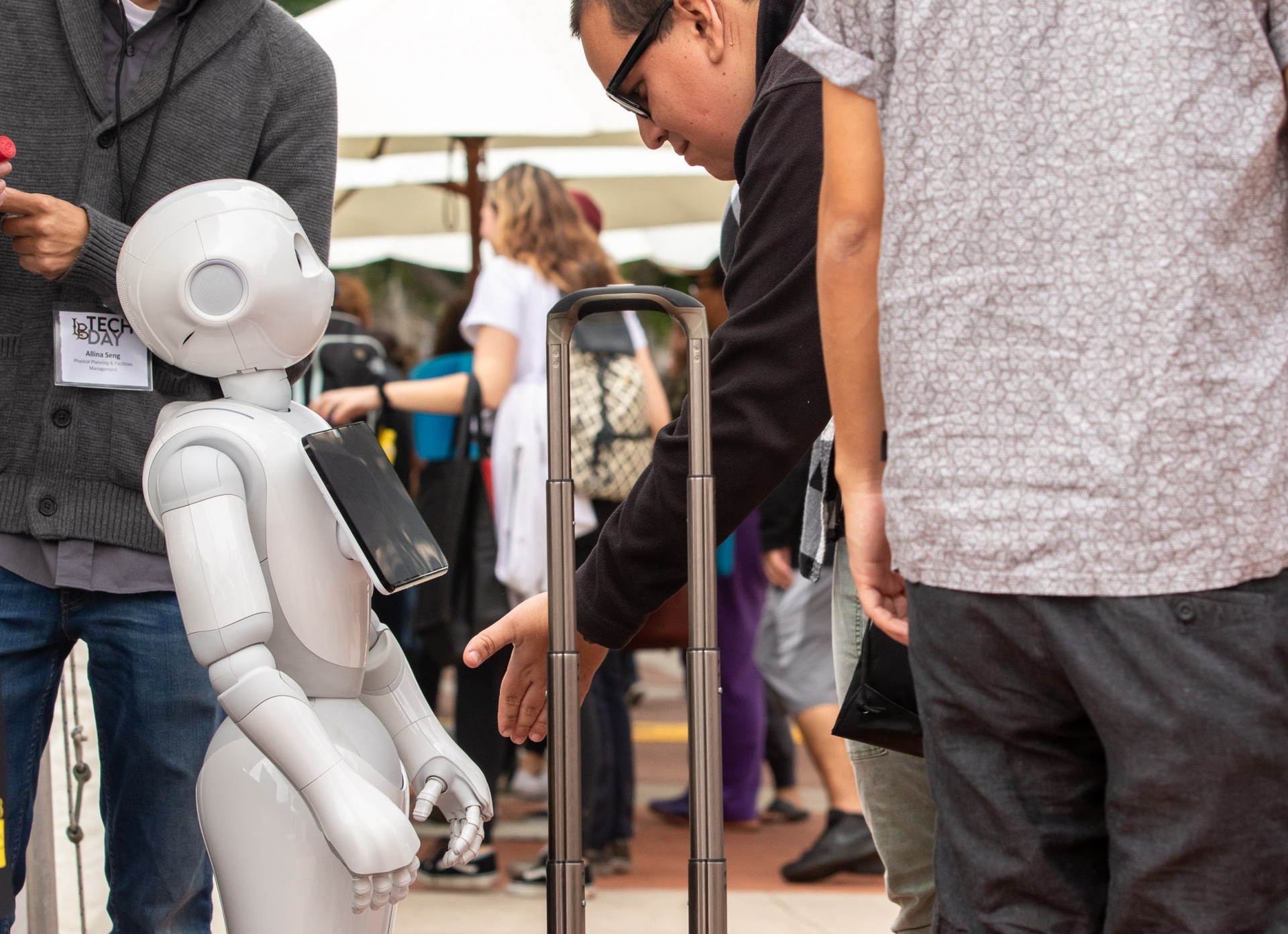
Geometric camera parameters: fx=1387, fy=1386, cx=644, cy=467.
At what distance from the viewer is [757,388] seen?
6.16 feet

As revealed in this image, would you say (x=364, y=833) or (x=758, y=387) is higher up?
(x=758, y=387)

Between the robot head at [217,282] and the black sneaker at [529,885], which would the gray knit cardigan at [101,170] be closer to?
the robot head at [217,282]

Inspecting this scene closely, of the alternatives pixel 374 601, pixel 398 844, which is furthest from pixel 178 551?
pixel 374 601

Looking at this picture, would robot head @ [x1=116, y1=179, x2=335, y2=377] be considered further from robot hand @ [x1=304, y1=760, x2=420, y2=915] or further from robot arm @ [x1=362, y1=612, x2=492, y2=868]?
robot hand @ [x1=304, y1=760, x2=420, y2=915]

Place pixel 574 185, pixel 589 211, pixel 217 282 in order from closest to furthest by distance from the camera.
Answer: pixel 217 282, pixel 589 211, pixel 574 185

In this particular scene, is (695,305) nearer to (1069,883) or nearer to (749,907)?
(1069,883)

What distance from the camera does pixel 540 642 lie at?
6.54ft

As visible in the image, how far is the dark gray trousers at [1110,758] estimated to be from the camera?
124cm

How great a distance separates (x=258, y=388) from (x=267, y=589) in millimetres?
326

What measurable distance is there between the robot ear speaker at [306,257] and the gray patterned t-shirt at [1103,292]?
1070 mm

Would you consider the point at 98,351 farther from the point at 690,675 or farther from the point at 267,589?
the point at 690,675

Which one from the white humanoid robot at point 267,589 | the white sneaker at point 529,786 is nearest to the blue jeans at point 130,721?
the white humanoid robot at point 267,589

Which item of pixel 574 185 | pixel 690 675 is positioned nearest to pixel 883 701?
pixel 690 675

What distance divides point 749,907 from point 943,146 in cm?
361
